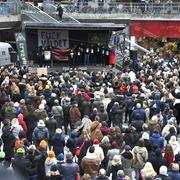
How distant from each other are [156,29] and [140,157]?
26.9 m

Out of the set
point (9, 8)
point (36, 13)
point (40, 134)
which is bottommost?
point (40, 134)

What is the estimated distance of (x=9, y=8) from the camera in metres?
36.0

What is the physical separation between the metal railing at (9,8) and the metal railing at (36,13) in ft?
1.69

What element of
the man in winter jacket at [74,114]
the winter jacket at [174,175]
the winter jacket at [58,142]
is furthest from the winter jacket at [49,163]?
the man in winter jacket at [74,114]

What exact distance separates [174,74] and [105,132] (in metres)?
11.4

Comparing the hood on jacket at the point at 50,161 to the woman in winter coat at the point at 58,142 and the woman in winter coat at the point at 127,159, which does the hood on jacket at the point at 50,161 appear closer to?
the woman in winter coat at the point at 127,159

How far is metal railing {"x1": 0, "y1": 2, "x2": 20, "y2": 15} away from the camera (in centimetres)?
3534

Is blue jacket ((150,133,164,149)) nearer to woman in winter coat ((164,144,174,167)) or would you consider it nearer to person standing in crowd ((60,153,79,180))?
woman in winter coat ((164,144,174,167))

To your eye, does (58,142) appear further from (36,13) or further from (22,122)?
(36,13)

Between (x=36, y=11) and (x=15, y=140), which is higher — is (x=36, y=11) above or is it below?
above

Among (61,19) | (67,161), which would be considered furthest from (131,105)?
(61,19)

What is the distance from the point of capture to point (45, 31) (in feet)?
108

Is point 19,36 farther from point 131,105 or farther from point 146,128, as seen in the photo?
point 146,128

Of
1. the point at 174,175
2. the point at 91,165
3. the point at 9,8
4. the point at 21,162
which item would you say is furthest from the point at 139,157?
the point at 9,8
